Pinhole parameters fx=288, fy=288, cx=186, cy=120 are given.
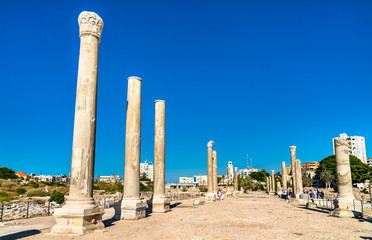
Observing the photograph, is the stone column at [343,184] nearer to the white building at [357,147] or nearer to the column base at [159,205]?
the column base at [159,205]

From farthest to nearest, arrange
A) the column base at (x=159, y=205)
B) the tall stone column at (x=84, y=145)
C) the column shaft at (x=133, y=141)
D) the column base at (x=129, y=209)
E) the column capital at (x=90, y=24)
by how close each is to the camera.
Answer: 1. the column base at (x=159, y=205)
2. the column shaft at (x=133, y=141)
3. the column base at (x=129, y=209)
4. the column capital at (x=90, y=24)
5. the tall stone column at (x=84, y=145)

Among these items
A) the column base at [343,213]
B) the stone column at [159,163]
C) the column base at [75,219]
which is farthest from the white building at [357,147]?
the column base at [75,219]

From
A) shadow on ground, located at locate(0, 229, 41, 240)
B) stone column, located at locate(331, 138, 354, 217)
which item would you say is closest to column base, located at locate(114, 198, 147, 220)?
shadow on ground, located at locate(0, 229, 41, 240)

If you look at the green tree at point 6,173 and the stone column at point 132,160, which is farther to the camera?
the green tree at point 6,173

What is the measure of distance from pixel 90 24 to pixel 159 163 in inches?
409

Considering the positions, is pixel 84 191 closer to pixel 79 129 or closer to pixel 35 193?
pixel 79 129

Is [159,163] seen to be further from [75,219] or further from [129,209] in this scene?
[75,219]

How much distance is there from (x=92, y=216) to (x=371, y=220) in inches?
520

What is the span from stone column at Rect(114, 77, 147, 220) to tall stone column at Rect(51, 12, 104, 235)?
10.5 feet

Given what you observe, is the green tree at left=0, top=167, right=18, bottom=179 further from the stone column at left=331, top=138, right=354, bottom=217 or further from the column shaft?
the stone column at left=331, top=138, right=354, bottom=217

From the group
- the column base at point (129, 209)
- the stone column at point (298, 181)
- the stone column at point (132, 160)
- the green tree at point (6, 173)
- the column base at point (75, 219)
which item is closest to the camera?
the column base at point (75, 219)

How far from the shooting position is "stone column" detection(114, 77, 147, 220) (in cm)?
1413

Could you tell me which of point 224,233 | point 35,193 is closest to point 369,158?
point 35,193

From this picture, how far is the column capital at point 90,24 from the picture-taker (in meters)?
11.8
